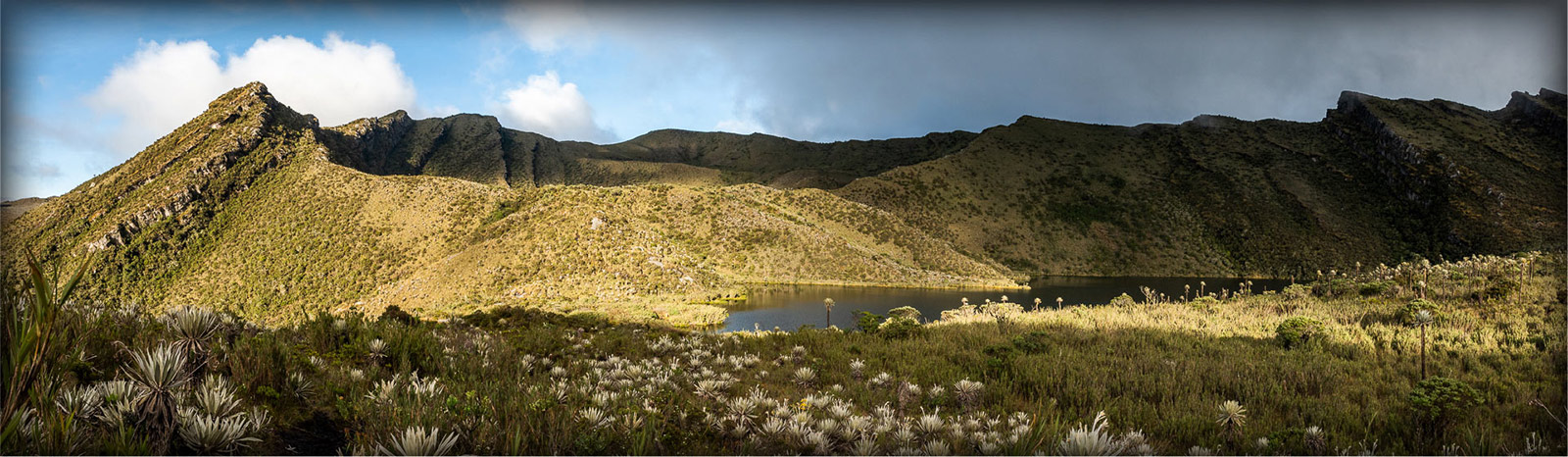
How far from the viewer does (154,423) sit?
2.60 metres

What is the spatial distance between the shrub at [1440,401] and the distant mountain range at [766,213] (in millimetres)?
3031

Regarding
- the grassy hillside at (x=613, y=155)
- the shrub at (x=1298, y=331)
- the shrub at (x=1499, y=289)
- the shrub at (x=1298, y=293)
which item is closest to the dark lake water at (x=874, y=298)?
the shrub at (x=1298, y=293)

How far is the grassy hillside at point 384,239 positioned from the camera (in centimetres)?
3819

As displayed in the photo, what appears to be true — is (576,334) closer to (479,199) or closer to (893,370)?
(893,370)

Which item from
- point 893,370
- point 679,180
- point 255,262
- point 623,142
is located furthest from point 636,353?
point 623,142

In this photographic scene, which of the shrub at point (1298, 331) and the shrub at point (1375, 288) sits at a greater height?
the shrub at point (1375, 288)

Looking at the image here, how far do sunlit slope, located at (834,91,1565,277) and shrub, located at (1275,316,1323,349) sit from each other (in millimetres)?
72663

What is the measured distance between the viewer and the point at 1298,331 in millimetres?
10297

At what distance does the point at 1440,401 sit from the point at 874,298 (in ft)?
143

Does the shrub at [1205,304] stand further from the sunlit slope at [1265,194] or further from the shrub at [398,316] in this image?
the sunlit slope at [1265,194]

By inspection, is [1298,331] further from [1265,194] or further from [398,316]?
[1265,194]

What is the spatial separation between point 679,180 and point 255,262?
9375 cm

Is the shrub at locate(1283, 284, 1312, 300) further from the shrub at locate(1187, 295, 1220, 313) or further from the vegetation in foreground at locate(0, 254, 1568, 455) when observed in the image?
the vegetation in foreground at locate(0, 254, 1568, 455)

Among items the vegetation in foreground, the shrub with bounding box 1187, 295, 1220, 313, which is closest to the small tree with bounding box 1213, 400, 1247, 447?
the vegetation in foreground
